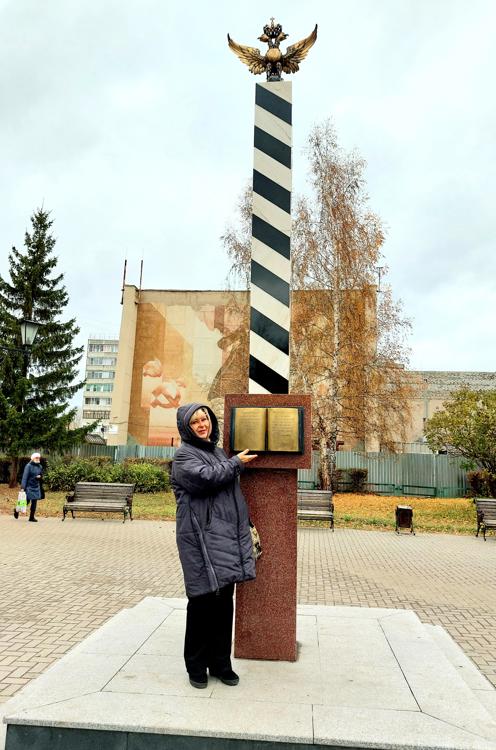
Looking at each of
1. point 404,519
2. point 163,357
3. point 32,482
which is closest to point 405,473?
point 404,519

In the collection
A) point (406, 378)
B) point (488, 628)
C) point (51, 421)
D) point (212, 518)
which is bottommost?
point (488, 628)

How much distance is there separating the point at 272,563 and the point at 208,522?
0.92 meters

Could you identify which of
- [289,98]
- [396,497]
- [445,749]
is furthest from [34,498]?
[396,497]

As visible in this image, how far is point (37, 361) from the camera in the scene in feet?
87.7

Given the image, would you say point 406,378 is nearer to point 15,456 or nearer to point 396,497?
point 396,497

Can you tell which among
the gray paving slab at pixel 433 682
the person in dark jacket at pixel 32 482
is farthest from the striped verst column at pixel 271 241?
the person in dark jacket at pixel 32 482

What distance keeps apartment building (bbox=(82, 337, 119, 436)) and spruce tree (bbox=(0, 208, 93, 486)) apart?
73046 millimetres

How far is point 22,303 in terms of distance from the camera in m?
26.5

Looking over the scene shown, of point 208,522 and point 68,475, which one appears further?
point 68,475

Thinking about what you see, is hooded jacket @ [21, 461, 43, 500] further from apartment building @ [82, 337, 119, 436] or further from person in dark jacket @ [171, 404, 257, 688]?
apartment building @ [82, 337, 119, 436]

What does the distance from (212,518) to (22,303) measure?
84.1 ft

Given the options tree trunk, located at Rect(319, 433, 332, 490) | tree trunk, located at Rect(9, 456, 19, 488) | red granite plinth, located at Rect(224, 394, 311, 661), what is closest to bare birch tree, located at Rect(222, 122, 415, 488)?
tree trunk, located at Rect(319, 433, 332, 490)

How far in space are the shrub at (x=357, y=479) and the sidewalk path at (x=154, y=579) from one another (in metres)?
12.0

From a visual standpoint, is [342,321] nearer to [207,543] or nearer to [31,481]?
[31,481]
